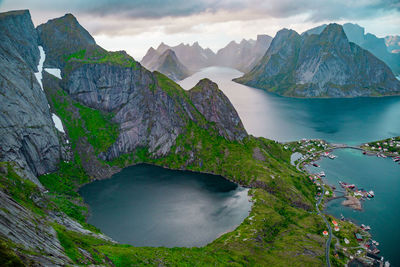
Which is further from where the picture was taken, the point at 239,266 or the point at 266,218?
the point at 266,218

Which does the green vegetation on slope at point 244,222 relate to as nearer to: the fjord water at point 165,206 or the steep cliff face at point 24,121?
the fjord water at point 165,206

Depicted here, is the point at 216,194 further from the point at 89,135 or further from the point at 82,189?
the point at 89,135

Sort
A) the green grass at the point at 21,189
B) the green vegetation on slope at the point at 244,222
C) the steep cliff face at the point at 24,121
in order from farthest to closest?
the steep cliff face at the point at 24,121
the green vegetation on slope at the point at 244,222
the green grass at the point at 21,189

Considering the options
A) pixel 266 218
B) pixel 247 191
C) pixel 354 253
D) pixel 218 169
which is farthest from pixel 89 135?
pixel 354 253

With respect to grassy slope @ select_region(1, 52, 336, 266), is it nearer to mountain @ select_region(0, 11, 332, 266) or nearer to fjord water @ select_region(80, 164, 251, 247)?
mountain @ select_region(0, 11, 332, 266)

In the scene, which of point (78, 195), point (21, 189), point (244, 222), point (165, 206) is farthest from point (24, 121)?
point (244, 222)

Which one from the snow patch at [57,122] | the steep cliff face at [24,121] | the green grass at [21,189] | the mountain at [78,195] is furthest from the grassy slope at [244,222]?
the steep cliff face at [24,121]

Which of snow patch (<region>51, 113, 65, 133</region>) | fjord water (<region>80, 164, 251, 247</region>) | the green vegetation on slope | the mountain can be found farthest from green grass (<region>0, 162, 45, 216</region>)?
snow patch (<region>51, 113, 65, 133</region>)
